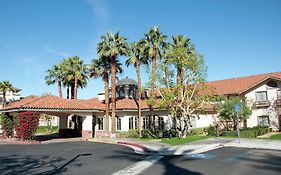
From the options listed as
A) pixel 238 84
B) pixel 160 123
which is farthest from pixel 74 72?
pixel 238 84

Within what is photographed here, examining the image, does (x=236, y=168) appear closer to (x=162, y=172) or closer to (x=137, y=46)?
(x=162, y=172)

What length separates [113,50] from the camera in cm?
3284

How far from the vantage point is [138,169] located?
12.9 meters

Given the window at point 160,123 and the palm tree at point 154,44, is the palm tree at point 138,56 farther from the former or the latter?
the window at point 160,123

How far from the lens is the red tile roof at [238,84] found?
39209 millimetres

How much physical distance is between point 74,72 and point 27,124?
13.4 metres

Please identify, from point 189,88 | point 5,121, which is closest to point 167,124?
point 189,88

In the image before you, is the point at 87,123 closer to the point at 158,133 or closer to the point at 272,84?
the point at 158,133

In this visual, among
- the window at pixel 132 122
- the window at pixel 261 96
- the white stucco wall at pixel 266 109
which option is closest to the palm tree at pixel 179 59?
the window at pixel 132 122

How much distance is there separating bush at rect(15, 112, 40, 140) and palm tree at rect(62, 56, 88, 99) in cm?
1088

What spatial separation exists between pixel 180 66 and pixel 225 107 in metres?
9.07

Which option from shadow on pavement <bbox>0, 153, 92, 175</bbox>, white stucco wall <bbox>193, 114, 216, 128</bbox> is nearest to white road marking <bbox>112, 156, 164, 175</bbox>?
shadow on pavement <bbox>0, 153, 92, 175</bbox>

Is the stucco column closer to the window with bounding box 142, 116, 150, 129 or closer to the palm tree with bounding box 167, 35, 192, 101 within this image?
the window with bounding box 142, 116, 150, 129

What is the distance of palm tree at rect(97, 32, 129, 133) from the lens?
3288cm
